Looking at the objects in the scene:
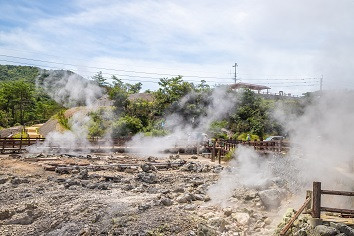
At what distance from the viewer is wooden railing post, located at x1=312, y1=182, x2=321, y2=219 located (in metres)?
8.08

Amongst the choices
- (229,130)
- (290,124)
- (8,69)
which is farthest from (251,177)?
(8,69)

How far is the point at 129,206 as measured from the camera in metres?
11.9

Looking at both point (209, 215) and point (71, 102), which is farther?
point (71, 102)

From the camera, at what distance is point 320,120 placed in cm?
1942

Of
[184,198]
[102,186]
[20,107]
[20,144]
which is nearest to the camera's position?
[184,198]

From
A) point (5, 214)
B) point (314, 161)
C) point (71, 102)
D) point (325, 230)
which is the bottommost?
point (5, 214)

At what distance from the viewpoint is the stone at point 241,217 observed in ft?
33.9

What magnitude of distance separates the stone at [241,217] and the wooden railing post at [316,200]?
8.36 feet

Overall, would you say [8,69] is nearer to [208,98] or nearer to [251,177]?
[208,98]

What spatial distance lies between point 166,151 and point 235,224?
1953 cm

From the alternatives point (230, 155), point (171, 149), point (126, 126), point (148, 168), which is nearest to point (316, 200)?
point (148, 168)

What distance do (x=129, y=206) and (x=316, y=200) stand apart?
6.27 m

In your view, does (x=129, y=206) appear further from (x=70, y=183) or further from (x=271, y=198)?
(x=70, y=183)

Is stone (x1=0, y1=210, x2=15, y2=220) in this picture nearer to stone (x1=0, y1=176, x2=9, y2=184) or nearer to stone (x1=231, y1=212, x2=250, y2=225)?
stone (x1=0, y1=176, x2=9, y2=184)
